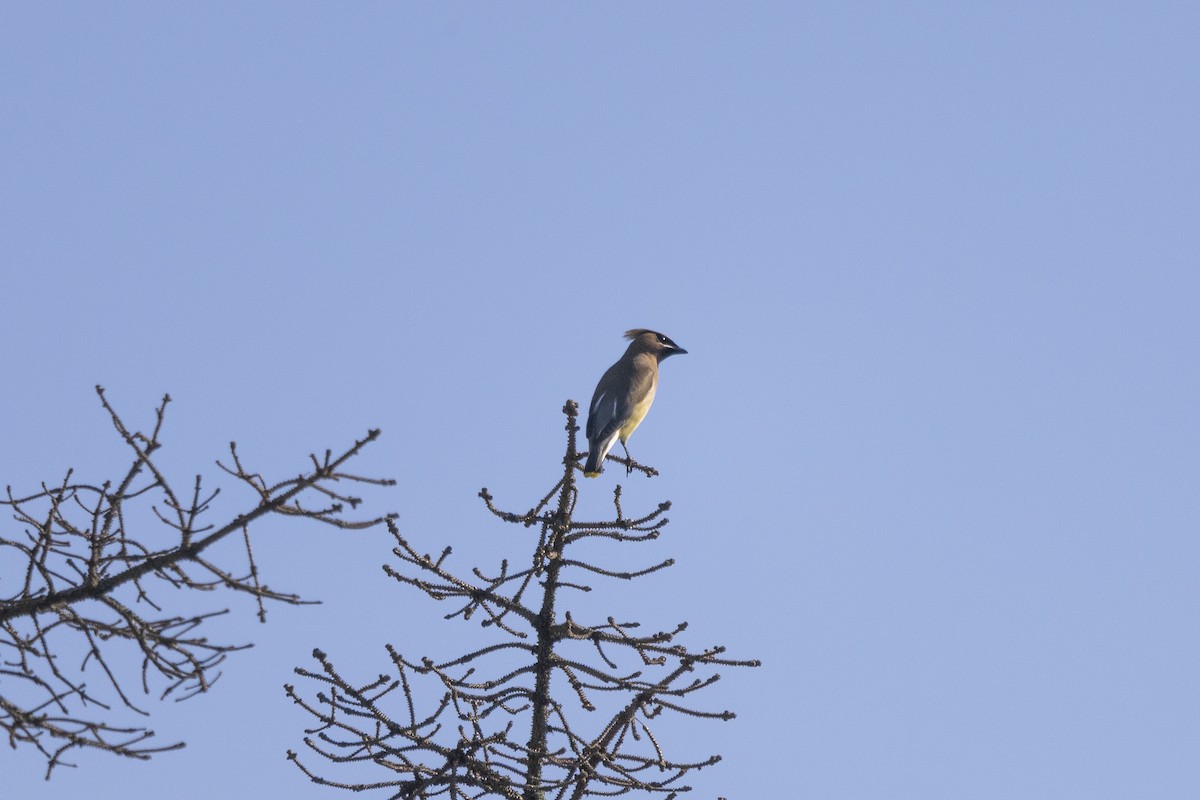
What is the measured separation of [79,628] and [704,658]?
243cm

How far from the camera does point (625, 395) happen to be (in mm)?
10164

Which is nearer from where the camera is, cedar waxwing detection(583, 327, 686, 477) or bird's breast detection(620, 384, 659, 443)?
cedar waxwing detection(583, 327, 686, 477)

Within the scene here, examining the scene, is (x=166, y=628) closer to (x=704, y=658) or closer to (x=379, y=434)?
(x=379, y=434)

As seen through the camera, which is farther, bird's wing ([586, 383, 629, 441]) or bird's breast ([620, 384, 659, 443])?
bird's breast ([620, 384, 659, 443])

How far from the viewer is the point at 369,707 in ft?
18.9

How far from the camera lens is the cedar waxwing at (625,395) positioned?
9.52 meters

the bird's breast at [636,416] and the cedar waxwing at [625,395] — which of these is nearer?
the cedar waxwing at [625,395]

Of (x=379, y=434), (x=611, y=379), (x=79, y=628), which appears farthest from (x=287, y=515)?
(x=611, y=379)

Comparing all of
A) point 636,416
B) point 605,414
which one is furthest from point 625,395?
point 605,414

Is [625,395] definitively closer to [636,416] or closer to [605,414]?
[636,416]

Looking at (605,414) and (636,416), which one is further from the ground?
(636,416)

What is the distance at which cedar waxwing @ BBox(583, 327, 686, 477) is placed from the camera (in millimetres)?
9516

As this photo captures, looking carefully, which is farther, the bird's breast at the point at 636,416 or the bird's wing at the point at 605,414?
the bird's breast at the point at 636,416

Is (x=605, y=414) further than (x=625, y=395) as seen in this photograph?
No
